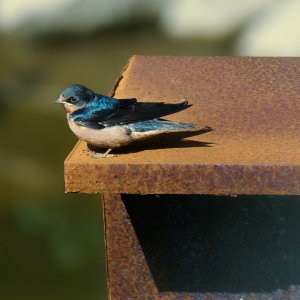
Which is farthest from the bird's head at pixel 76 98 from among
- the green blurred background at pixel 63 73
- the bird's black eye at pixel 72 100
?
the green blurred background at pixel 63 73

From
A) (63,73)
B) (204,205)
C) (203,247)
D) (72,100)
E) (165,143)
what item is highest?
(63,73)

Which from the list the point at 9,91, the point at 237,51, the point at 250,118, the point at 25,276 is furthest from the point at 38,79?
the point at 250,118

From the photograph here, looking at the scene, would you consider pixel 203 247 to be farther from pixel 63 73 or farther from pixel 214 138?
pixel 63 73

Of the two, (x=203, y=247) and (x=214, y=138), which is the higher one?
(x=214, y=138)

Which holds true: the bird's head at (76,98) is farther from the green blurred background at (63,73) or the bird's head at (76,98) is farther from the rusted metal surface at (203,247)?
the green blurred background at (63,73)

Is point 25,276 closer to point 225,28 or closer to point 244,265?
point 225,28

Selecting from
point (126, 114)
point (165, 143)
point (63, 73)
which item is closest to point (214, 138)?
point (165, 143)

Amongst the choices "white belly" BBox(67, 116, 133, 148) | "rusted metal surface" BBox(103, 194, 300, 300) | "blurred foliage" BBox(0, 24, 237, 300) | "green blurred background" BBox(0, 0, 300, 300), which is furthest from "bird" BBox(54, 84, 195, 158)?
"green blurred background" BBox(0, 0, 300, 300)

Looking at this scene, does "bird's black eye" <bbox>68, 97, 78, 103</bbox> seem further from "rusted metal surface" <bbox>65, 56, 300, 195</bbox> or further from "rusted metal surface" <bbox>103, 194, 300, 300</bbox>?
"rusted metal surface" <bbox>103, 194, 300, 300</bbox>

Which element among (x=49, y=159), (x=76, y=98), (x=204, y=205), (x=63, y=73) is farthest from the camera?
(x=63, y=73)
